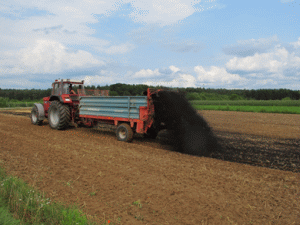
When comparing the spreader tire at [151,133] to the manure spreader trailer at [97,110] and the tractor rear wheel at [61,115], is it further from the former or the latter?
the tractor rear wheel at [61,115]

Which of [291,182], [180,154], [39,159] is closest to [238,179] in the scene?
[291,182]

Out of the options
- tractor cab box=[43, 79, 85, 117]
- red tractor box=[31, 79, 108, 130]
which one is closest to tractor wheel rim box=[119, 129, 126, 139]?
red tractor box=[31, 79, 108, 130]

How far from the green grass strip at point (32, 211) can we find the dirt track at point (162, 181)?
46 centimetres

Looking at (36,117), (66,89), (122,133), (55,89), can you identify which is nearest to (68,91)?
(66,89)

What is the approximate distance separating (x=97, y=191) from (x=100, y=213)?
90cm

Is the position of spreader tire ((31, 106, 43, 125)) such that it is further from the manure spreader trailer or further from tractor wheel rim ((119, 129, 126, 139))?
tractor wheel rim ((119, 129, 126, 139))

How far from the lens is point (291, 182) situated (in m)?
5.71

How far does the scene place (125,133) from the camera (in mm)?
9883

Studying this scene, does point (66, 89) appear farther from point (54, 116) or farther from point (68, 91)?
point (54, 116)

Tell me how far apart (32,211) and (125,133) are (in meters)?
6.09

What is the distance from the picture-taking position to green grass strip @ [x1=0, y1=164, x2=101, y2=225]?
356 cm

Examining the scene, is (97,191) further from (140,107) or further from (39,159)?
(140,107)

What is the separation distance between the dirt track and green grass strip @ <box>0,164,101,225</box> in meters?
0.46

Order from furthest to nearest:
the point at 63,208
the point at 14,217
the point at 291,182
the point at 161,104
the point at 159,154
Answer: the point at 161,104 < the point at 159,154 < the point at 291,182 < the point at 63,208 < the point at 14,217
